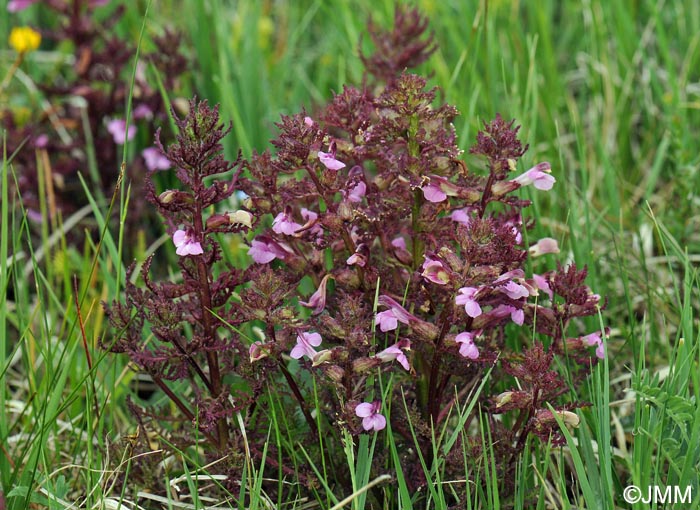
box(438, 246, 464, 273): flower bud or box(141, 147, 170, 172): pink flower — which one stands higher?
box(438, 246, 464, 273): flower bud

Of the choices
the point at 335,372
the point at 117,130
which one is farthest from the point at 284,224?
the point at 117,130

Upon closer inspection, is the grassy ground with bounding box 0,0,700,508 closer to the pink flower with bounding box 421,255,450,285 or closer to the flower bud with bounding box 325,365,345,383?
the flower bud with bounding box 325,365,345,383

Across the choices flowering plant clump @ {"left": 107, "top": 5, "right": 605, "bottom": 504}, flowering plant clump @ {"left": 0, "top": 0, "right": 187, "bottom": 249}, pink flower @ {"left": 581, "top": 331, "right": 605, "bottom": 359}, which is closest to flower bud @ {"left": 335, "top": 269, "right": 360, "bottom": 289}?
flowering plant clump @ {"left": 107, "top": 5, "right": 605, "bottom": 504}

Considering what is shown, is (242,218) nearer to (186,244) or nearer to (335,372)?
(186,244)

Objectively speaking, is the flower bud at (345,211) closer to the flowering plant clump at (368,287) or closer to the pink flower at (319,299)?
the flowering plant clump at (368,287)

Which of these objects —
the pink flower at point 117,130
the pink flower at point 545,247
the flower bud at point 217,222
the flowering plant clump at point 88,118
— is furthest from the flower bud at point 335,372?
the pink flower at point 117,130

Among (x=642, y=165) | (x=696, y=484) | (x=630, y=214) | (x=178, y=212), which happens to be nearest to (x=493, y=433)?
(x=696, y=484)
